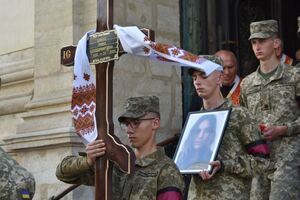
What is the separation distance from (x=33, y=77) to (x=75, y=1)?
1.13 meters

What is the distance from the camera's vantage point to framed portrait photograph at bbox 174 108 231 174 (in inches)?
219

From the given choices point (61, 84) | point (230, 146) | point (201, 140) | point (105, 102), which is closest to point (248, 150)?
point (230, 146)

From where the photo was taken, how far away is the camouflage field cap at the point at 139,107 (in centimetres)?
505

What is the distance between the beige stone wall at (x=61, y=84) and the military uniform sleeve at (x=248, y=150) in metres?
2.84

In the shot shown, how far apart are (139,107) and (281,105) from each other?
1.79 metres

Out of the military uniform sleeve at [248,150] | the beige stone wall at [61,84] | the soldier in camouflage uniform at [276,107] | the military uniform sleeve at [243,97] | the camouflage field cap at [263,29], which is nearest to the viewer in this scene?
the military uniform sleeve at [248,150]

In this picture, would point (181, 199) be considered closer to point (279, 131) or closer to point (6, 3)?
point (279, 131)

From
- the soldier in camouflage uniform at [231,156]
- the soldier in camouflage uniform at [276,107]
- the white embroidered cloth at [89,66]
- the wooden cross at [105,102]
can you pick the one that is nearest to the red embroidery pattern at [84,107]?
the white embroidered cloth at [89,66]

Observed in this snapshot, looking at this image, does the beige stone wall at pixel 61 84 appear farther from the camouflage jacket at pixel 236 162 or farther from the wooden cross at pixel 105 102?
the wooden cross at pixel 105 102

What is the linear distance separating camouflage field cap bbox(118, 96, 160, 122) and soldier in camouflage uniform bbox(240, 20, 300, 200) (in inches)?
56.2

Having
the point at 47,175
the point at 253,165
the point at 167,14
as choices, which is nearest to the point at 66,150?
the point at 47,175

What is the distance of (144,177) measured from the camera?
489 centimetres

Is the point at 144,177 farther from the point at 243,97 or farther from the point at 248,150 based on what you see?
the point at 243,97

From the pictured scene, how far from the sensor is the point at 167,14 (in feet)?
30.6
